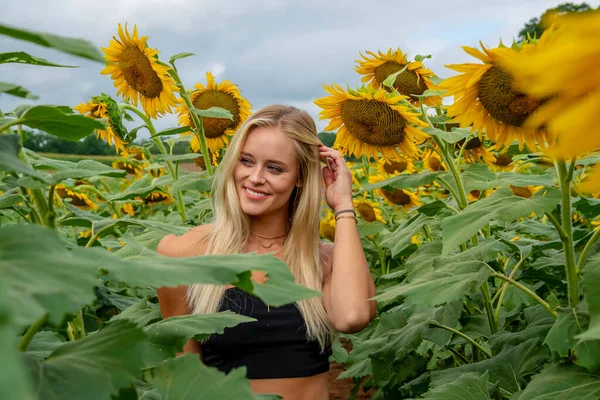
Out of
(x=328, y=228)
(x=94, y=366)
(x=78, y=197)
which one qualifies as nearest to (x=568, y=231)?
(x=94, y=366)

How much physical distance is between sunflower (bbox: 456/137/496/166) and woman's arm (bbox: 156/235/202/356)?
131 cm

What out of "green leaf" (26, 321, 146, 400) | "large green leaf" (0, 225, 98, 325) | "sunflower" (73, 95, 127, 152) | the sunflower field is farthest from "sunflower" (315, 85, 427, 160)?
"large green leaf" (0, 225, 98, 325)

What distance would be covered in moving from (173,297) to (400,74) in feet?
4.24

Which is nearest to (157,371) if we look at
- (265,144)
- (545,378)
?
(545,378)

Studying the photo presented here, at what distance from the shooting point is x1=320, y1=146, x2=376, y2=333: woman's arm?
1.99 metres

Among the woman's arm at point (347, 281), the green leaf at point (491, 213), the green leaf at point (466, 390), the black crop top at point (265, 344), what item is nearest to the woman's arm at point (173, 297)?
the black crop top at point (265, 344)

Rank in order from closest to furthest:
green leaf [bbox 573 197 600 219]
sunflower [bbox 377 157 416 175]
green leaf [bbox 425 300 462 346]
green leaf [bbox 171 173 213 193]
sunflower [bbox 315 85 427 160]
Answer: green leaf [bbox 573 197 600 219] < green leaf [bbox 425 300 462 346] < sunflower [bbox 315 85 427 160] < green leaf [bbox 171 173 213 193] < sunflower [bbox 377 157 416 175]

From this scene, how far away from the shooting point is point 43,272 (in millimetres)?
601

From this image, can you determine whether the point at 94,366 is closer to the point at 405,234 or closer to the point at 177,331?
the point at 177,331

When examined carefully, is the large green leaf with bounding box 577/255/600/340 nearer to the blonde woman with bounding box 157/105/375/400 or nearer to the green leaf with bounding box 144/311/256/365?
the green leaf with bounding box 144/311/256/365

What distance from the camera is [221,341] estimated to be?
6.73 feet

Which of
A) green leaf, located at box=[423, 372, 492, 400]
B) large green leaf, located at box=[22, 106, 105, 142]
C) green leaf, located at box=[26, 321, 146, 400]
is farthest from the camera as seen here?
green leaf, located at box=[423, 372, 492, 400]

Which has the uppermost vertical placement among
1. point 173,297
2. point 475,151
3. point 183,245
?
point 475,151

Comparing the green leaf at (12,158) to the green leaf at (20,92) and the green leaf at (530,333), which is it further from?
the green leaf at (530,333)
